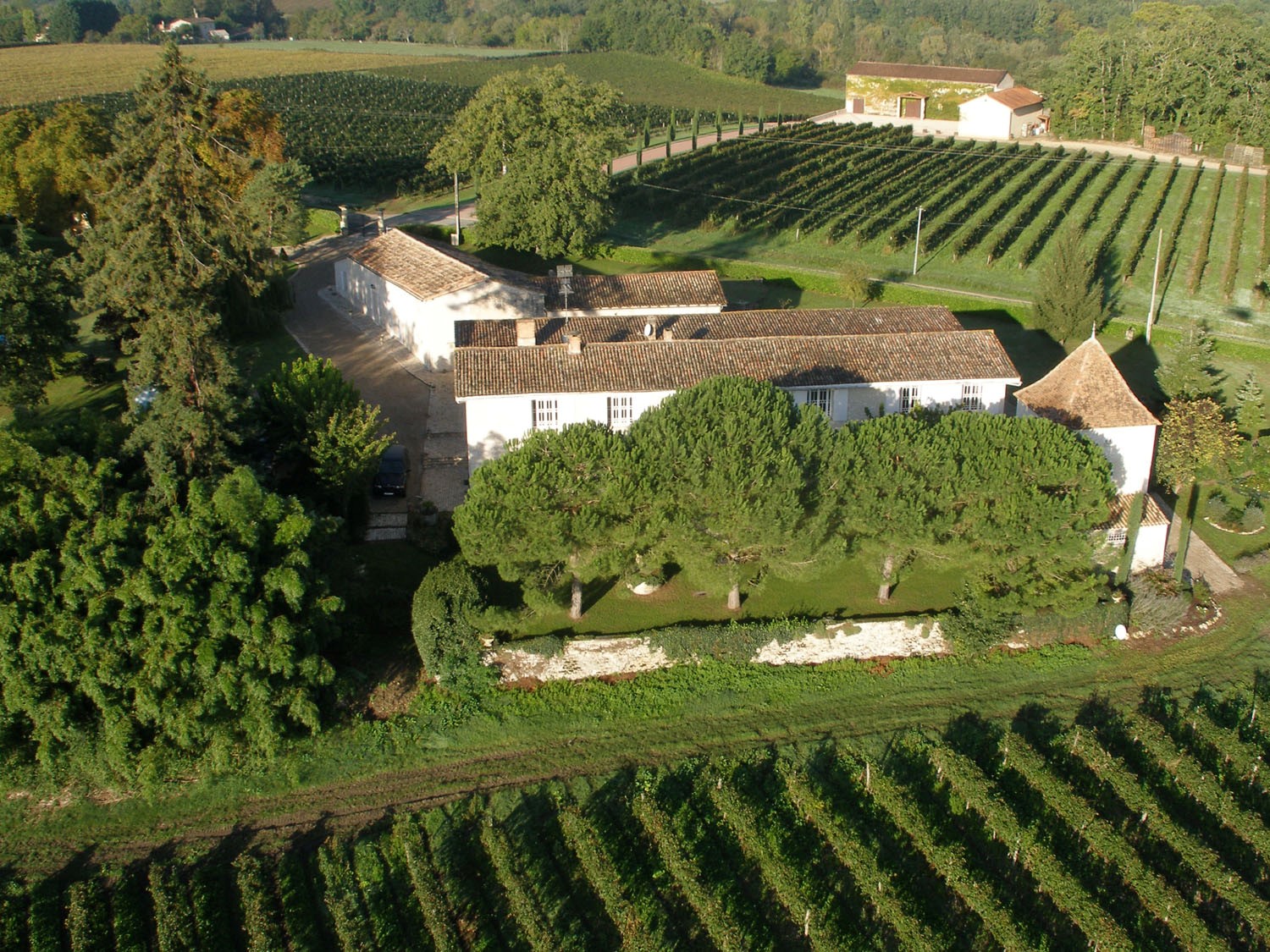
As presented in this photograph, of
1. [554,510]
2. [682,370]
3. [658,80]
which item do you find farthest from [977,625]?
[658,80]

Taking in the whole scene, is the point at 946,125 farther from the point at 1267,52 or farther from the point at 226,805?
the point at 226,805

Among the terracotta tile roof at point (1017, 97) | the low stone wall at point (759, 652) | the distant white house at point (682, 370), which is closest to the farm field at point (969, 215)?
the terracotta tile roof at point (1017, 97)

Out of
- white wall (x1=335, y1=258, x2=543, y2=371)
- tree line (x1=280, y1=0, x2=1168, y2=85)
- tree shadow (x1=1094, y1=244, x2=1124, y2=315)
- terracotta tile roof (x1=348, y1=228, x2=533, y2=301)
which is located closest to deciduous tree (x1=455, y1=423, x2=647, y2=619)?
white wall (x1=335, y1=258, x2=543, y2=371)

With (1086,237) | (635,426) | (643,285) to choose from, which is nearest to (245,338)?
(643,285)

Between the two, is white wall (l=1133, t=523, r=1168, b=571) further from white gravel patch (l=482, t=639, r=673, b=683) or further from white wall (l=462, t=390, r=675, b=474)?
white wall (l=462, t=390, r=675, b=474)

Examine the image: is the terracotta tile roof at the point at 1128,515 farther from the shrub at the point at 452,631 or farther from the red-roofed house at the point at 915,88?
the red-roofed house at the point at 915,88

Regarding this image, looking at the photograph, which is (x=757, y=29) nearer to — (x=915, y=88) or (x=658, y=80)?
(x=658, y=80)
